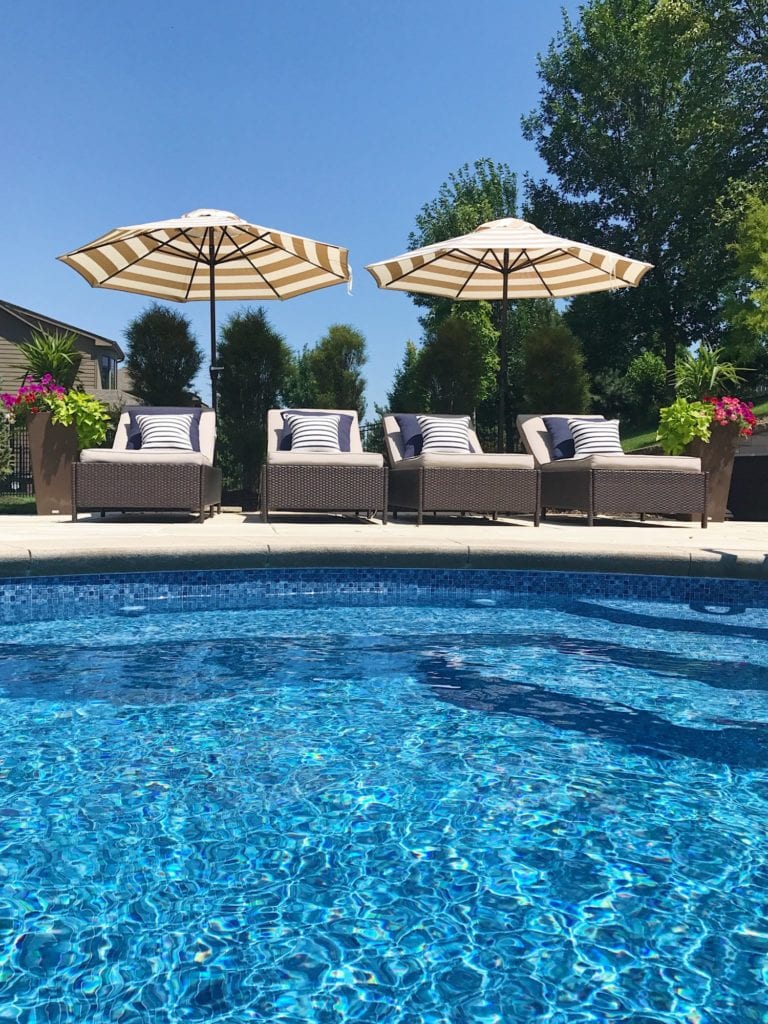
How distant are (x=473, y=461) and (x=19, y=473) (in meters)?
11.0

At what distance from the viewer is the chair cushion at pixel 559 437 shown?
8945 mm

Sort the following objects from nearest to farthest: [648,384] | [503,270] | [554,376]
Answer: [503,270] < [554,376] < [648,384]

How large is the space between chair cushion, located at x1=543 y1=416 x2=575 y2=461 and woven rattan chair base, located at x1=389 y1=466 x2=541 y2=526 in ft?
5.73

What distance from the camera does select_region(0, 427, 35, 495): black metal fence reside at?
14047 millimetres

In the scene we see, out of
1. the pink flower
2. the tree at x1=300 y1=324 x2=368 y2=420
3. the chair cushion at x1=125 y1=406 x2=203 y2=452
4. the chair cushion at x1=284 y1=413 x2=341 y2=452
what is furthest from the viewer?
the tree at x1=300 y1=324 x2=368 y2=420

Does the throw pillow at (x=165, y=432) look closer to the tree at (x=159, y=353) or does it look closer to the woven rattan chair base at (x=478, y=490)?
the woven rattan chair base at (x=478, y=490)

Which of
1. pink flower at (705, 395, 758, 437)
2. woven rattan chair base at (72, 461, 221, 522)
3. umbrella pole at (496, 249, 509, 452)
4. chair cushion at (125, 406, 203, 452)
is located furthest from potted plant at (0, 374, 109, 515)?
pink flower at (705, 395, 758, 437)

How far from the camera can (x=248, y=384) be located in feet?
38.1

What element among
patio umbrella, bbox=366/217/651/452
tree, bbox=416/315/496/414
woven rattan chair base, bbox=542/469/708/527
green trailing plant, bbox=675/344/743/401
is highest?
patio umbrella, bbox=366/217/651/452

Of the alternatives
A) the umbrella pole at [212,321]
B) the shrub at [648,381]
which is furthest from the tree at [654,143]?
the umbrella pole at [212,321]

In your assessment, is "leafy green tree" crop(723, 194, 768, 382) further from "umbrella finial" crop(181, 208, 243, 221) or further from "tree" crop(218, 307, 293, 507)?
"umbrella finial" crop(181, 208, 243, 221)

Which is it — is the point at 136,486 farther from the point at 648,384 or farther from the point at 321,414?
the point at 648,384

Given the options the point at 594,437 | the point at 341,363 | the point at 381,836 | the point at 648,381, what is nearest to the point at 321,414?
the point at 594,437

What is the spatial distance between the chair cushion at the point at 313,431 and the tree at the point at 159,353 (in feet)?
11.8
